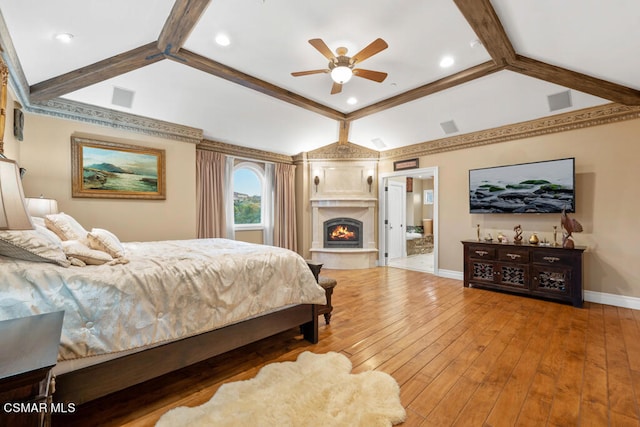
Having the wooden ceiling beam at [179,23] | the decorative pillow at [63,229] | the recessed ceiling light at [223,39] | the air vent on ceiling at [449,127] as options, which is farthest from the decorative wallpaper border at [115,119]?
the air vent on ceiling at [449,127]

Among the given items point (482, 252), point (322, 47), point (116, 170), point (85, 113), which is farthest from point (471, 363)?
point (85, 113)

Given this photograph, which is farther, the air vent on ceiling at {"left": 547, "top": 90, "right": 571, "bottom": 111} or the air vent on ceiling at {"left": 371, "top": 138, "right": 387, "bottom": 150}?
the air vent on ceiling at {"left": 371, "top": 138, "right": 387, "bottom": 150}

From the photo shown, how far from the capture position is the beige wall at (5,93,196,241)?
336 cm

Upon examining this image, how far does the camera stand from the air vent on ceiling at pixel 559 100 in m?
3.72

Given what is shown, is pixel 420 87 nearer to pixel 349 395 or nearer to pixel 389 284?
pixel 389 284

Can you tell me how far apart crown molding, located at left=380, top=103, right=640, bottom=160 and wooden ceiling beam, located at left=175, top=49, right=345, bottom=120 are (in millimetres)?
2045

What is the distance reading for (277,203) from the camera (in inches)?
240

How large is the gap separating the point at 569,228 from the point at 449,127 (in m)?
2.36

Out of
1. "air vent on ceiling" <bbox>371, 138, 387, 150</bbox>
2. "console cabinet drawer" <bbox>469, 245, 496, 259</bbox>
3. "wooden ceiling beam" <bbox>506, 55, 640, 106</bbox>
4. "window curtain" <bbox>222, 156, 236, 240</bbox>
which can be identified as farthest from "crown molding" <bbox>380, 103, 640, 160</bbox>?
"window curtain" <bbox>222, 156, 236, 240</bbox>

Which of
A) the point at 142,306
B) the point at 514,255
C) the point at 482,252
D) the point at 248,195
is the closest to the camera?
the point at 142,306

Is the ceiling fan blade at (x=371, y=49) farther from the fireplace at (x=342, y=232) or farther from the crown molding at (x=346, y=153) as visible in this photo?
the fireplace at (x=342, y=232)

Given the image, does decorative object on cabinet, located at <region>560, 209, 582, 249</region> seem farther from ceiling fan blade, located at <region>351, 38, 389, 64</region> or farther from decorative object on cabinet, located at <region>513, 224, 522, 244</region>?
ceiling fan blade, located at <region>351, 38, 389, 64</region>

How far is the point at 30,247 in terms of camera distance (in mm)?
1566

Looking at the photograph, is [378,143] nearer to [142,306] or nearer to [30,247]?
[142,306]
